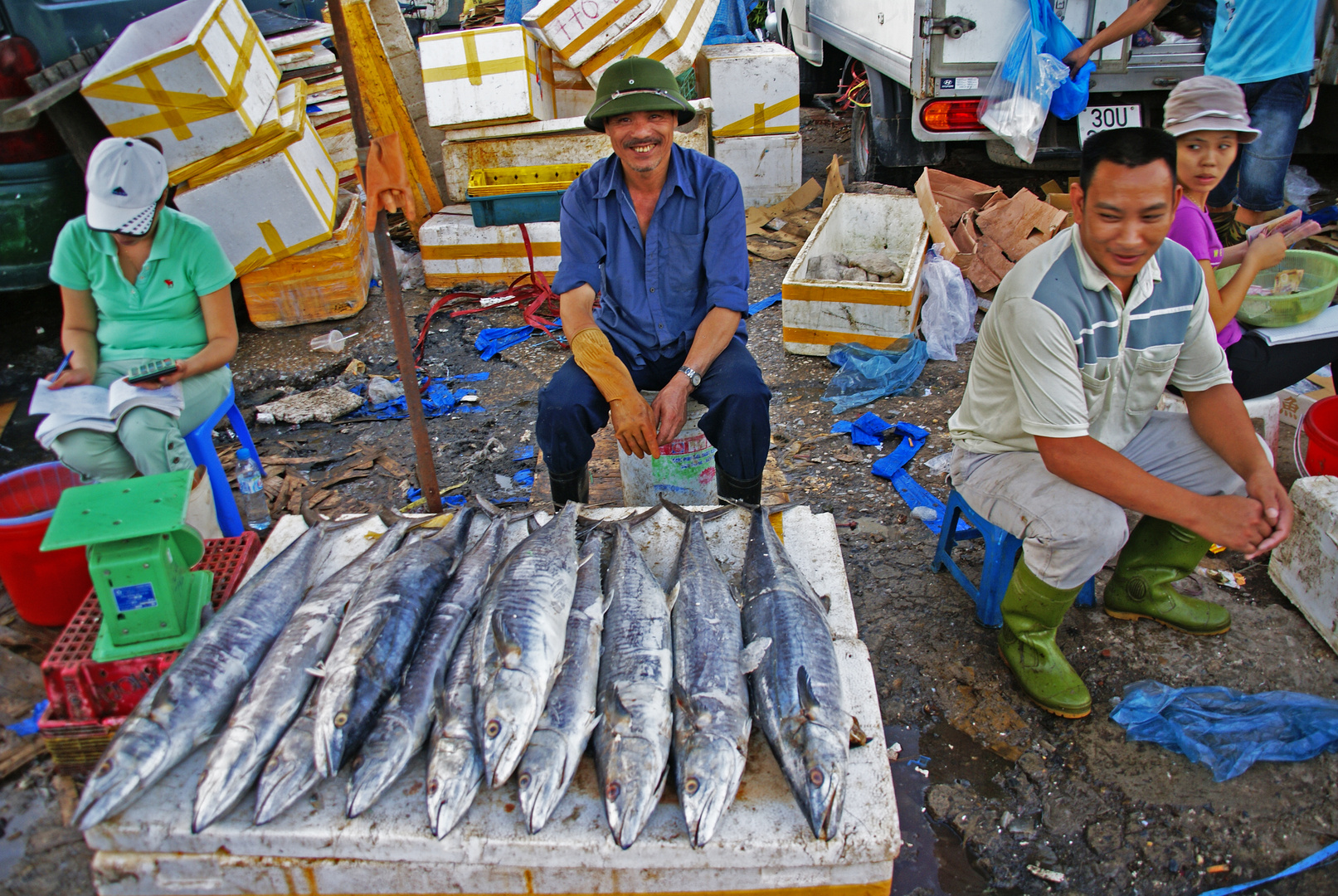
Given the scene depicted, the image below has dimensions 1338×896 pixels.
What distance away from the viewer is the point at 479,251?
6500 mm

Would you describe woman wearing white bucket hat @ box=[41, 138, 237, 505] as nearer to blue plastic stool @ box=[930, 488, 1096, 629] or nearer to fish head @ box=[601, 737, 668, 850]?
fish head @ box=[601, 737, 668, 850]

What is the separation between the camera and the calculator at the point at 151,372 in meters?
3.07

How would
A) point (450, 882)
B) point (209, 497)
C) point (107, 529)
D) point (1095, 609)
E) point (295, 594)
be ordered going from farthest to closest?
1. point (209, 497)
2. point (1095, 609)
3. point (295, 594)
4. point (107, 529)
5. point (450, 882)

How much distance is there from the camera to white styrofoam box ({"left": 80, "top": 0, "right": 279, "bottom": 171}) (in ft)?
15.9

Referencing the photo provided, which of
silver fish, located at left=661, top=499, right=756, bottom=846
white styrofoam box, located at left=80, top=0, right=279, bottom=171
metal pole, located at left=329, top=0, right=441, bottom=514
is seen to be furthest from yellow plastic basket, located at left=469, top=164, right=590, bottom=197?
silver fish, located at left=661, top=499, right=756, bottom=846

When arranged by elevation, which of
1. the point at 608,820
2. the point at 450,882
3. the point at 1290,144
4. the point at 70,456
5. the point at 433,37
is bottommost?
the point at 450,882

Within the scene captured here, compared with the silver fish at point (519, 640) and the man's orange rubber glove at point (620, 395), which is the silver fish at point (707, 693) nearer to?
the silver fish at point (519, 640)

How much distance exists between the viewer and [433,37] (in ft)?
21.2

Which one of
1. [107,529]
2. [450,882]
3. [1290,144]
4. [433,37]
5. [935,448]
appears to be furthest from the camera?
[433,37]

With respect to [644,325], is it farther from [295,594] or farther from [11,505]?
[11,505]

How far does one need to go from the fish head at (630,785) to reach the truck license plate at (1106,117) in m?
5.40

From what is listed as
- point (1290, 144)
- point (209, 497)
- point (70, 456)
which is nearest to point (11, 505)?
point (70, 456)

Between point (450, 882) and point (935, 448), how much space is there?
3.23 m

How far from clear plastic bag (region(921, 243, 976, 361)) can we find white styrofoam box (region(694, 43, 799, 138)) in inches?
104
